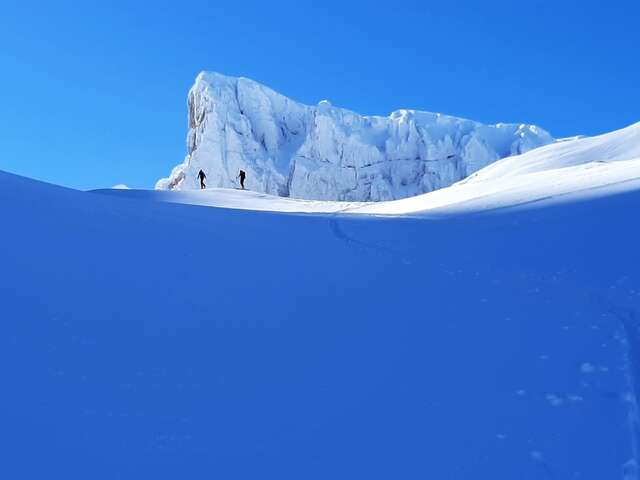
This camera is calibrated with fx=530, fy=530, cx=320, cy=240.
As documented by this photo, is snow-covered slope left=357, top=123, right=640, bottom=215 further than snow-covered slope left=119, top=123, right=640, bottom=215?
No

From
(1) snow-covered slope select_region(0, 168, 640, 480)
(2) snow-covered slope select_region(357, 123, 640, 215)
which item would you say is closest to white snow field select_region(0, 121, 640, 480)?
(1) snow-covered slope select_region(0, 168, 640, 480)

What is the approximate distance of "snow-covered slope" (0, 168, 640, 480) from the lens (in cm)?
167

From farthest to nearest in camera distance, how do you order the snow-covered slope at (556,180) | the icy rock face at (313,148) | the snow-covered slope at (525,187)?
the icy rock face at (313,148) < the snow-covered slope at (525,187) < the snow-covered slope at (556,180)

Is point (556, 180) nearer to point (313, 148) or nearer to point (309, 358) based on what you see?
point (309, 358)

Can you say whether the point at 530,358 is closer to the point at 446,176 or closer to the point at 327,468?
the point at 327,468

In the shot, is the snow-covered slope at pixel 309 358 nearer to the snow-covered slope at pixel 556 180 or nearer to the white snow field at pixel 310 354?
the white snow field at pixel 310 354

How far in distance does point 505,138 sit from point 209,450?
58.8 m

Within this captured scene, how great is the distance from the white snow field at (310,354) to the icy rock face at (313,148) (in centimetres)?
4262

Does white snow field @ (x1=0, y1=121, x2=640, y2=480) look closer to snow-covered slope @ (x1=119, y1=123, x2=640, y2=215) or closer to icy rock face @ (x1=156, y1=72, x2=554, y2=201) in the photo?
snow-covered slope @ (x1=119, y1=123, x2=640, y2=215)

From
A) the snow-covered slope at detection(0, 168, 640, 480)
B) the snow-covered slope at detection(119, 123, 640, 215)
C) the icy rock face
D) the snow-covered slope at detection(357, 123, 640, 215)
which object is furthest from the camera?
the icy rock face

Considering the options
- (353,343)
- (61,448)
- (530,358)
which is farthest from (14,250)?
(530,358)

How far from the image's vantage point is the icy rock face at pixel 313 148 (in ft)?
156

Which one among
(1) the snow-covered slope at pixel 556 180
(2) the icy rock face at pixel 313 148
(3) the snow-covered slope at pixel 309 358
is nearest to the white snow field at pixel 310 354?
(3) the snow-covered slope at pixel 309 358

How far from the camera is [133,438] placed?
172 centimetres
